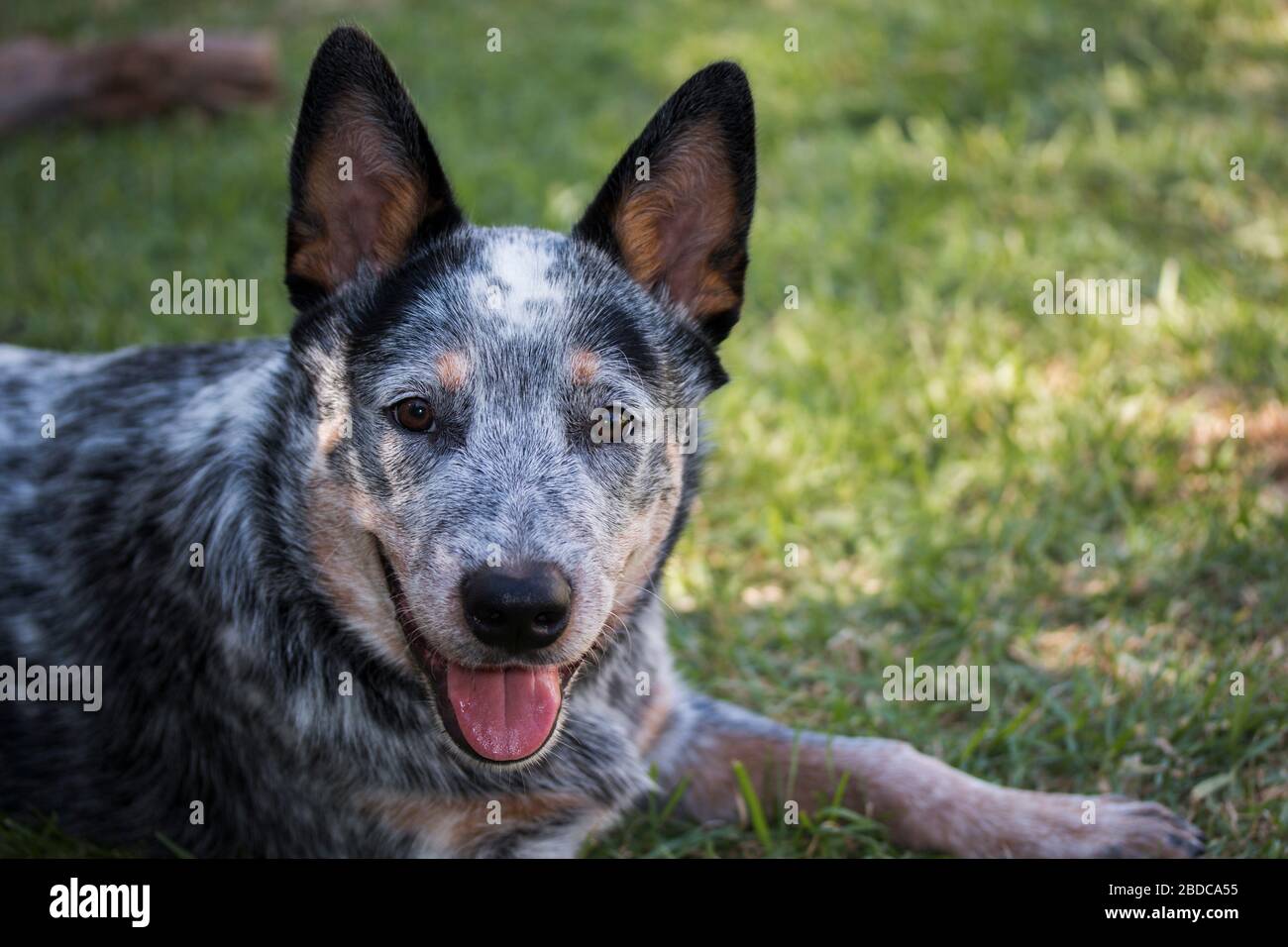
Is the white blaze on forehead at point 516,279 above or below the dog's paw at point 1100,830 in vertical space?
above

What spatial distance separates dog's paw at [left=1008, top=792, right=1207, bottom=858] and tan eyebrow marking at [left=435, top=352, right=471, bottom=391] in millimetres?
1915

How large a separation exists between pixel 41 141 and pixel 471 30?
3668 millimetres

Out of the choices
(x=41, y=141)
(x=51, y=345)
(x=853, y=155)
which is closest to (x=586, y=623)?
(x=51, y=345)

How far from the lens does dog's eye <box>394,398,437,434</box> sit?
3.11 m

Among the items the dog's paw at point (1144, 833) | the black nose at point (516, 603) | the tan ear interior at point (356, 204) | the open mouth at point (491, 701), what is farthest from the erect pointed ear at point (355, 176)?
the dog's paw at point (1144, 833)

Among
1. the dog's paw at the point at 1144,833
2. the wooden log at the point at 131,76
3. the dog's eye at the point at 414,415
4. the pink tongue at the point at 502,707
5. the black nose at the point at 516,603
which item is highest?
the wooden log at the point at 131,76

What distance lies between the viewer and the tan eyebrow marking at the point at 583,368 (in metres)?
3.15

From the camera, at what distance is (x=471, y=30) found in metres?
10.7

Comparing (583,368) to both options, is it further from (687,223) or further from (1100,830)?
(1100,830)

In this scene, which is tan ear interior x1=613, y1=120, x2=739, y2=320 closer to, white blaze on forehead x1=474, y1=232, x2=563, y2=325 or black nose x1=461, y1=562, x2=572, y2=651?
white blaze on forehead x1=474, y1=232, x2=563, y2=325

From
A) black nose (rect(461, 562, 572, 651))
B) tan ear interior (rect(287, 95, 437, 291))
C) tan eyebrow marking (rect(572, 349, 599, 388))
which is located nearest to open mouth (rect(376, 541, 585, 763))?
black nose (rect(461, 562, 572, 651))

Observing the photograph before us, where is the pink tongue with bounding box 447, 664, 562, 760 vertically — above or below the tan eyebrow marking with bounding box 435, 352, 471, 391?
below

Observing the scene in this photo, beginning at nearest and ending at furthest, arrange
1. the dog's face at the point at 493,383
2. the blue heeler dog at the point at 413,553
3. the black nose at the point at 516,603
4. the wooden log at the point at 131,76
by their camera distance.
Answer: the black nose at the point at 516,603 < the dog's face at the point at 493,383 < the blue heeler dog at the point at 413,553 < the wooden log at the point at 131,76

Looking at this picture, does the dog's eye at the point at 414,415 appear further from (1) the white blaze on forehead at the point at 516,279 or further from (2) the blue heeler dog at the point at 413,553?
(1) the white blaze on forehead at the point at 516,279
